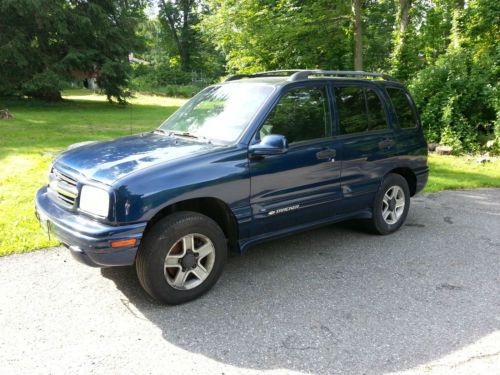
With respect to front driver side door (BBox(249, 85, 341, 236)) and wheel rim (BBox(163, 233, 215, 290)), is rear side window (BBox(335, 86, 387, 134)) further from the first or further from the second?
wheel rim (BBox(163, 233, 215, 290))

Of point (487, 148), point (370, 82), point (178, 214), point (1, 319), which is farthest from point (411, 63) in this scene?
point (1, 319)

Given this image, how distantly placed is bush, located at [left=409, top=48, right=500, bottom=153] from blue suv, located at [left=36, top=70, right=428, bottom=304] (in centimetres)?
720

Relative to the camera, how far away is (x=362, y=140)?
4809mm

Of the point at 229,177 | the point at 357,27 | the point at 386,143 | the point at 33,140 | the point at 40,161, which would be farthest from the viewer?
the point at 357,27

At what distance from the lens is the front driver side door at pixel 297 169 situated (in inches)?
156

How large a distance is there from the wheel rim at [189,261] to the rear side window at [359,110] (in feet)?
6.61

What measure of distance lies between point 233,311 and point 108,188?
1405 millimetres

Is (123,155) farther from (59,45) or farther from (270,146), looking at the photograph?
(59,45)

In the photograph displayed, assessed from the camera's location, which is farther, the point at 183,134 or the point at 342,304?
the point at 183,134

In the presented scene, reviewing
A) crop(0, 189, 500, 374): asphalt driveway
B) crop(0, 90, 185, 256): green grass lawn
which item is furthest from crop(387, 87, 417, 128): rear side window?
crop(0, 90, 185, 256): green grass lawn

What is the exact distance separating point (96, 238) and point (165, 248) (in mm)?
534

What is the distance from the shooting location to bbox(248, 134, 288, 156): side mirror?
12.3 ft

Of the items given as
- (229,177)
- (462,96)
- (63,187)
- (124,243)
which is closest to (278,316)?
(229,177)

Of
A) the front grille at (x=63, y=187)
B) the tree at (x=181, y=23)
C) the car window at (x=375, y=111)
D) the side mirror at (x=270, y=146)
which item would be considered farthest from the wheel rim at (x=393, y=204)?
the tree at (x=181, y=23)
